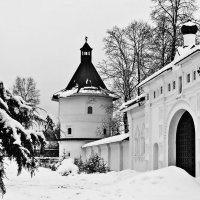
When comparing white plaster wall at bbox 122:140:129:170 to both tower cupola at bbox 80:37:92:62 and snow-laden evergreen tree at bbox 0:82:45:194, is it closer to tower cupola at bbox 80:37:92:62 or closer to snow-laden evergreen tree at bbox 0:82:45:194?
tower cupola at bbox 80:37:92:62

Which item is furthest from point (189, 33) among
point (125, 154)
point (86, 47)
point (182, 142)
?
point (86, 47)

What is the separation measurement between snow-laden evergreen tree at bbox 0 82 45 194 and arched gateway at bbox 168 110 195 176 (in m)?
→ 10.1

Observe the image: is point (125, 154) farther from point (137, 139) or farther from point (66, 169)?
point (66, 169)

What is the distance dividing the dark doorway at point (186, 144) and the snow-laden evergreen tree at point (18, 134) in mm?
10118

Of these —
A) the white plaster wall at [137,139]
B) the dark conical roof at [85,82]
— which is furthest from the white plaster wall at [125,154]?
the dark conical roof at [85,82]

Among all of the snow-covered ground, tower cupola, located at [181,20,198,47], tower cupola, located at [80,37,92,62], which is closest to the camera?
the snow-covered ground

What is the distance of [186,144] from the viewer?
17156 mm

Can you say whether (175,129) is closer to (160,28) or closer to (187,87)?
(187,87)

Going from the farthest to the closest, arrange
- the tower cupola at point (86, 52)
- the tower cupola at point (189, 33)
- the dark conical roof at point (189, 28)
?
1. the tower cupola at point (86, 52)
2. the tower cupola at point (189, 33)
3. the dark conical roof at point (189, 28)

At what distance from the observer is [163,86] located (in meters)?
18.6

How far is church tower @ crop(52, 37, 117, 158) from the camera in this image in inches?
1535

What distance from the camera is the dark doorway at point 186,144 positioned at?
54.3 ft

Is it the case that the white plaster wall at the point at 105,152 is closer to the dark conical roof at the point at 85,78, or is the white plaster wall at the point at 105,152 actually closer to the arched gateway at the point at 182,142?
the dark conical roof at the point at 85,78

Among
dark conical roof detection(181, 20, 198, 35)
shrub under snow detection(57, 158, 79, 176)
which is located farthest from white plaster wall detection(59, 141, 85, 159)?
dark conical roof detection(181, 20, 198, 35)
